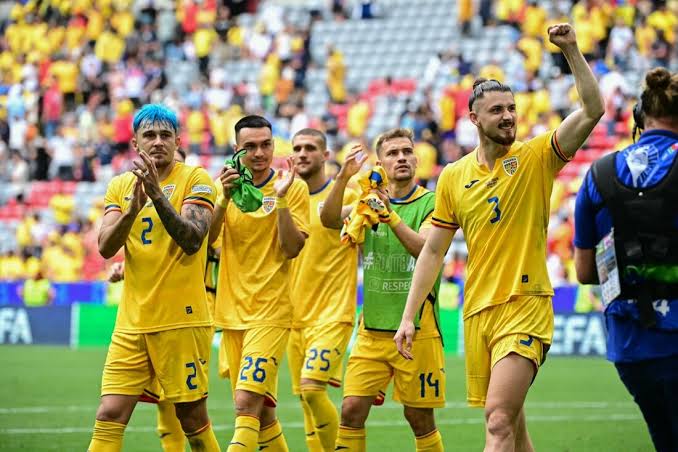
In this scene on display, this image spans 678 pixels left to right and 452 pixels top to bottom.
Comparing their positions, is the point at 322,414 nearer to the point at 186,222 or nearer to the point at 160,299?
the point at 160,299

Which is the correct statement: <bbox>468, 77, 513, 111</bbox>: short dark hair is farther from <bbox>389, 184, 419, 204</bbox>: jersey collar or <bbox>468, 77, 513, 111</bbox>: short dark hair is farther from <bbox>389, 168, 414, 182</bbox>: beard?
<bbox>389, 184, 419, 204</bbox>: jersey collar

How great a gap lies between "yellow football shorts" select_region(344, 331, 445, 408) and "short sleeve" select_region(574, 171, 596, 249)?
3.23 meters

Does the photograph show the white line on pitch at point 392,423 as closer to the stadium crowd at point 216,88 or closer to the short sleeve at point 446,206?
the short sleeve at point 446,206

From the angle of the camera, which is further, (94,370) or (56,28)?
(56,28)

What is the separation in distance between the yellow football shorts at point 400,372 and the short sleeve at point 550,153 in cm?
214

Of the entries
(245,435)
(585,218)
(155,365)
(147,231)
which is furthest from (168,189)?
(585,218)

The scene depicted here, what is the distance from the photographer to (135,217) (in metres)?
7.67

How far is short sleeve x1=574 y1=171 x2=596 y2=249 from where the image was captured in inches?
230

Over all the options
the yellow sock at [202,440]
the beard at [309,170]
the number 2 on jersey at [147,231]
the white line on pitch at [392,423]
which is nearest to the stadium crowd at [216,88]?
the white line on pitch at [392,423]

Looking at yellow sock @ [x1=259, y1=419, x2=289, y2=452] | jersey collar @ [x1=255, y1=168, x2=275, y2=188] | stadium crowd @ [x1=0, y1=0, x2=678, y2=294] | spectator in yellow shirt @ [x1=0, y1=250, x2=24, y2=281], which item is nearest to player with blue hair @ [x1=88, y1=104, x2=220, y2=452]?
yellow sock @ [x1=259, y1=419, x2=289, y2=452]

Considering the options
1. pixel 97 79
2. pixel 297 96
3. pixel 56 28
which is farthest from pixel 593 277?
pixel 56 28

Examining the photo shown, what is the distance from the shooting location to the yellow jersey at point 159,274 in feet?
26.1

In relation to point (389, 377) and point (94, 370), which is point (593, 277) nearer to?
point (389, 377)

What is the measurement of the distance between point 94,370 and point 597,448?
10391 mm
